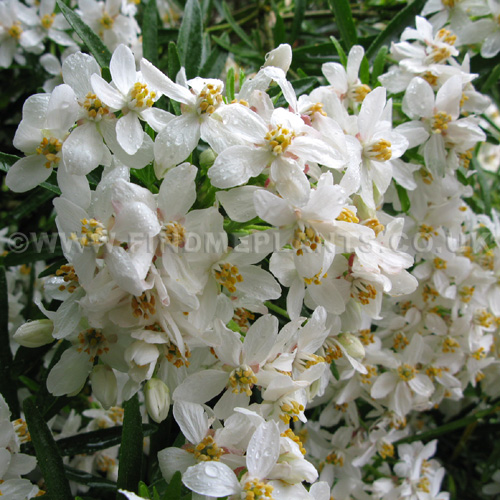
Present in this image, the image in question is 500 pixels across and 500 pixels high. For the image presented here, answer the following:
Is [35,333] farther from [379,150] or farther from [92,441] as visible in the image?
[379,150]

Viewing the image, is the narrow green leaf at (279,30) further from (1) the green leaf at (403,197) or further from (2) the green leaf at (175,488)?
(2) the green leaf at (175,488)

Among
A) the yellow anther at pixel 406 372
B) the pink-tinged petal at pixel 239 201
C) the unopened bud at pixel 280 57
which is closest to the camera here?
the pink-tinged petal at pixel 239 201

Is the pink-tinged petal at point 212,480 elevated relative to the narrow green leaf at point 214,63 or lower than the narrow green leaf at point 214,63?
lower

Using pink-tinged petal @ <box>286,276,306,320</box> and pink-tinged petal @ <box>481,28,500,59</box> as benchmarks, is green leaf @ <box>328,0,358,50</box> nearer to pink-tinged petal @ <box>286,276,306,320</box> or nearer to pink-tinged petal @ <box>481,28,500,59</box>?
pink-tinged petal @ <box>481,28,500,59</box>

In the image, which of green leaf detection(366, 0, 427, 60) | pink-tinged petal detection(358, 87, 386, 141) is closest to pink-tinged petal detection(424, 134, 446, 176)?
pink-tinged petal detection(358, 87, 386, 141)

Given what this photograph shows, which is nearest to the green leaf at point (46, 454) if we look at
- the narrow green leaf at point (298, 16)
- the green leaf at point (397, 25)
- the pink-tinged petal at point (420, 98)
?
the pink-tinged petal at point (420, 98)

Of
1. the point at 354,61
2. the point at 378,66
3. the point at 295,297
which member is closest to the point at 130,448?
the point at 295,297

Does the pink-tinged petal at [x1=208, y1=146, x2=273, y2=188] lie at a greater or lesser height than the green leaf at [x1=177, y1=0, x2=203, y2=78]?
lesser
